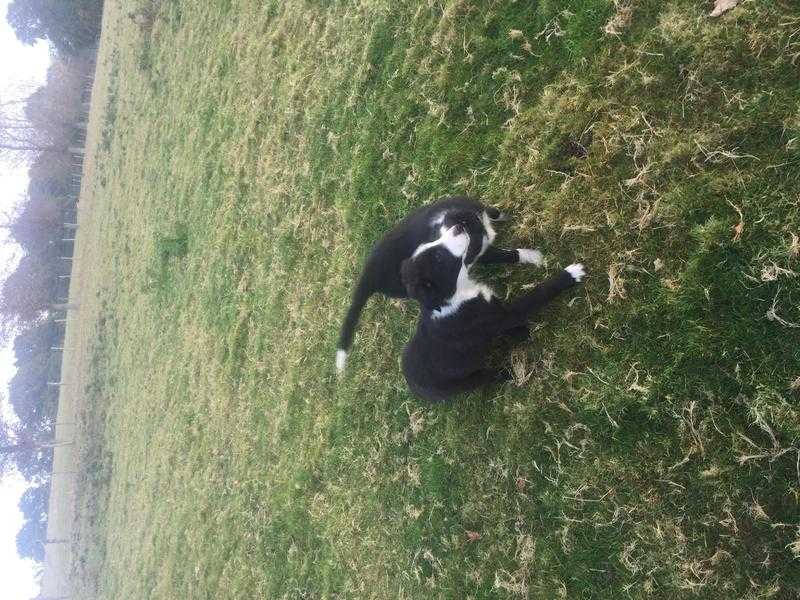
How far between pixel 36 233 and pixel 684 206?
2635 centimetres

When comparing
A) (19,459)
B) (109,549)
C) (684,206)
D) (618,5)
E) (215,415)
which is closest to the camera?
(684,206)

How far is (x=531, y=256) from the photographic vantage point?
3.42 m

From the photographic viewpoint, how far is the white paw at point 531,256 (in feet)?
11.1

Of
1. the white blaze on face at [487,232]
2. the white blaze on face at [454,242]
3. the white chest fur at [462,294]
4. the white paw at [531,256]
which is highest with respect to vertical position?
the white blaze on face at [454,242]

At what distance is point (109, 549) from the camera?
11.4m

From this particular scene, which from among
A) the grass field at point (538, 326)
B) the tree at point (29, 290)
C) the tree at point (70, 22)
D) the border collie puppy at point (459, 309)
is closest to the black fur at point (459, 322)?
the border collie puppy at point (459, 309)

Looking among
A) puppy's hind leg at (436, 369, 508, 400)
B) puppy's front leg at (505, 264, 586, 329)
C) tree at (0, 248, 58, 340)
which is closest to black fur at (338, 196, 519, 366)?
puppy's front leg at (505, 264, 586, 329)

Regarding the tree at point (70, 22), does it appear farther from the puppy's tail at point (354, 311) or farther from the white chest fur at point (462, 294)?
the white chest fur at point (462, 294)

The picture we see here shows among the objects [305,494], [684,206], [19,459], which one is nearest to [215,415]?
[305,494]

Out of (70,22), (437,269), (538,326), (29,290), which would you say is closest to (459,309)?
(437,269)

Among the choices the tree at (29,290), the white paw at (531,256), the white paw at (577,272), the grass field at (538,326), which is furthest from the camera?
the tree at (29,290)

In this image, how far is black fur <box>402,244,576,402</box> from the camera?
10.5 feet

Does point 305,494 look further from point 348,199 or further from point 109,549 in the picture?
point 109,549

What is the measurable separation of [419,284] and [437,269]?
15 cm
